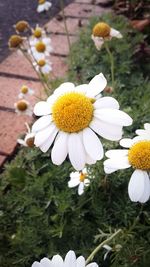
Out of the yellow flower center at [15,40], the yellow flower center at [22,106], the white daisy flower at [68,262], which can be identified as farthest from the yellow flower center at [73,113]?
the yellow flower center at [22,106]

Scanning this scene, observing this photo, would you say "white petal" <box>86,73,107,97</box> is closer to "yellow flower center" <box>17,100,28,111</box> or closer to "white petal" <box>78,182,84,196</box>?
"white petal" <box>78,182,84,196</box>

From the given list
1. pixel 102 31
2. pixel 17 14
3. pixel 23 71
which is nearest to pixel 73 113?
pixel 102 31

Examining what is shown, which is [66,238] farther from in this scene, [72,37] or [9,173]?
[72,37]

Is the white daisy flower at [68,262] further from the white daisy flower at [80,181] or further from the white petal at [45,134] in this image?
the white daisy flower at [80,181]

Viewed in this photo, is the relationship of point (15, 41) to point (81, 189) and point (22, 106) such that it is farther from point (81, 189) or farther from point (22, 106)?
point (81, 189)

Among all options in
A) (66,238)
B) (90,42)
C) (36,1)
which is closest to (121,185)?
(66,238)

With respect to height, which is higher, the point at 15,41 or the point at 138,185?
the point at 15,41
